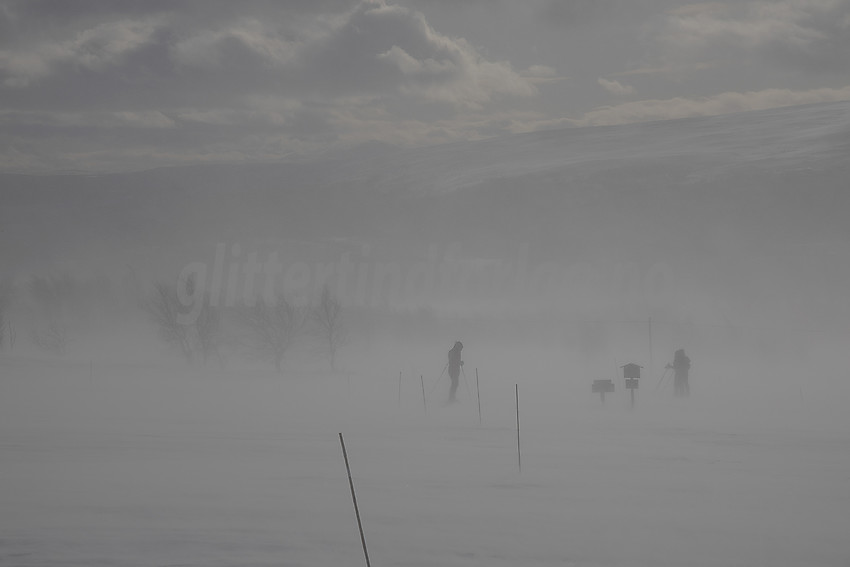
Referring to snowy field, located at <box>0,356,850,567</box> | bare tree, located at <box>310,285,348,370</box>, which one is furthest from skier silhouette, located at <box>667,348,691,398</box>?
bare tree, located at <box>310,285,348,370</box>

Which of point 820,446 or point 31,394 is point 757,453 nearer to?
point 820,446

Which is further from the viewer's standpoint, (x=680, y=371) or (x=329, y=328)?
(x=329, y=328)

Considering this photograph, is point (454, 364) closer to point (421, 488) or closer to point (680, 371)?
point (680, 371)

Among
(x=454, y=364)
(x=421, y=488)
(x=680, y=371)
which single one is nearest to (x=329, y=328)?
(x=680, y=371)

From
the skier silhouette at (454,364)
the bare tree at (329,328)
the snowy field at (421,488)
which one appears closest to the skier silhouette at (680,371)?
the snowy field at (421,488)

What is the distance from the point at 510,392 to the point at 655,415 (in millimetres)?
12713

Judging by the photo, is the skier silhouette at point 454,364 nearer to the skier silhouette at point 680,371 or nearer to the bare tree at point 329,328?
the skier silhouette at point 680,371

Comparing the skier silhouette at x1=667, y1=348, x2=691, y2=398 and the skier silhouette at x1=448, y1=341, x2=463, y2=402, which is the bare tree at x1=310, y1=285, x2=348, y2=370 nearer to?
the skier silhouette at x1=667, y1=348, x2=691, y2=398

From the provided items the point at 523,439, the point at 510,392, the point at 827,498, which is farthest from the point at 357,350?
the point at 827,498

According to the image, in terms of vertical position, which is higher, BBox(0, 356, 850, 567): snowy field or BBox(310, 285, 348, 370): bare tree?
BBox(310, 285, 348, 370): bare tree

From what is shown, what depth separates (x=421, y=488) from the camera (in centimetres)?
1527

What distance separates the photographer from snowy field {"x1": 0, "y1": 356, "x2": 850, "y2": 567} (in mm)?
11180

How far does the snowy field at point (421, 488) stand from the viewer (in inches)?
440

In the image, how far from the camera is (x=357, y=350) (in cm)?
11494
